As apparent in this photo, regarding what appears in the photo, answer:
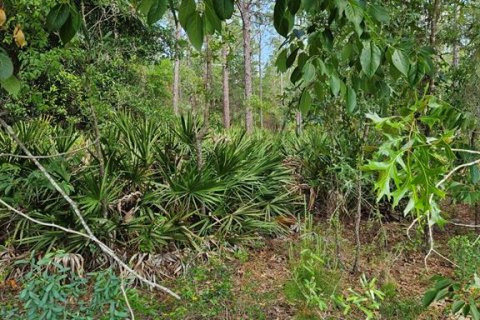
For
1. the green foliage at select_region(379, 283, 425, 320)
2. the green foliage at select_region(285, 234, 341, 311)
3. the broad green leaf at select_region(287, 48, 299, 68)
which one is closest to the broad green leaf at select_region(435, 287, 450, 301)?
the broad green leaf at select_region(287, 48, 299, 68)

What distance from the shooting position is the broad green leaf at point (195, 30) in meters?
0.85

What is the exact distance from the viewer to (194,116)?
5.15m

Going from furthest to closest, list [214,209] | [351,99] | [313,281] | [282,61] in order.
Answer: [214,209] < [313,281] < [282,61] < [351,99]

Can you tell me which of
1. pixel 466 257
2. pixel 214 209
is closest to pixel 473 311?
pixel 466 257

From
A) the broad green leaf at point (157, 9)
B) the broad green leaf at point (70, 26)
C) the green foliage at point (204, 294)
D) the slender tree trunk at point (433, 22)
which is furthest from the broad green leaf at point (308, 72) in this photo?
the slender tree trunk at point (433, 22)

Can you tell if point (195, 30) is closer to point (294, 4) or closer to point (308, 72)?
point (294, 4)

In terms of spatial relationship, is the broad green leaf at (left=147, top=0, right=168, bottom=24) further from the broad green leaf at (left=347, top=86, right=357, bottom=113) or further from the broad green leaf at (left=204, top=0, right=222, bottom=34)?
the broad green leaf at (left=347, top=86, right=357, bottom=113)

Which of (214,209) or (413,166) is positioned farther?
(214,209)

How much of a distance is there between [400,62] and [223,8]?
1.61ft

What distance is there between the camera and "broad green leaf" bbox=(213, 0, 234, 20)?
841 millimetres

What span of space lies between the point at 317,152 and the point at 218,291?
312 cm

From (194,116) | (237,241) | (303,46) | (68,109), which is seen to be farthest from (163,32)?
(303,46)

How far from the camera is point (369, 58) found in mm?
1016

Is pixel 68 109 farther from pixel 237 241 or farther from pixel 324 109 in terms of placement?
pixel 324 109
